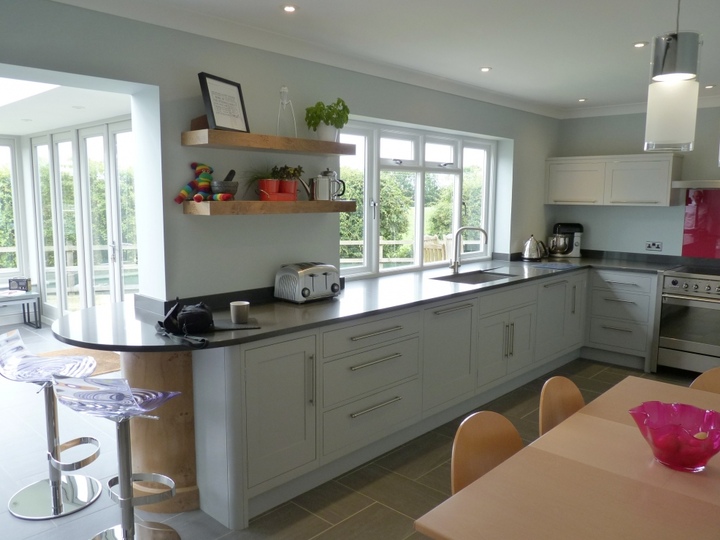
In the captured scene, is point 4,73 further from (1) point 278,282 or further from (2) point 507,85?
(2) point 507,85

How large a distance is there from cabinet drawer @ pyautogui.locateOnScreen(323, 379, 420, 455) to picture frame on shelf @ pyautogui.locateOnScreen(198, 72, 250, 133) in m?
1.54

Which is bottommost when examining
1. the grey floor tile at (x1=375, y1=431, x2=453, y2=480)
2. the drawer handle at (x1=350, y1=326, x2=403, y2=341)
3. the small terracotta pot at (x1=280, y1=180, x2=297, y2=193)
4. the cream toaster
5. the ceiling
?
the grey floor tile at (x1=375, y1=431, x2=453, y2=480)

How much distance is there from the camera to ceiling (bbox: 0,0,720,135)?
263 cm

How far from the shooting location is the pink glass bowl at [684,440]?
5.05 ft

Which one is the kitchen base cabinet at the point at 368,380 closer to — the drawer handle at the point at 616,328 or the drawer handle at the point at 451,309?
the drawer handle at the point at 451,309

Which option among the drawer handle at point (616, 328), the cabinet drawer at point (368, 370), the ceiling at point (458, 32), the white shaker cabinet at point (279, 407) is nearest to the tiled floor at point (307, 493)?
the white shaker cabinet at point (279, 407)

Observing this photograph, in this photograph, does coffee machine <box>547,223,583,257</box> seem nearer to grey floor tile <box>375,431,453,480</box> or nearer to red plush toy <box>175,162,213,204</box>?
grey floor tile <box>375,431,453,480</box>

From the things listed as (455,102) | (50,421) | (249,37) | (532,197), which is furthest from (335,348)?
(532,197)

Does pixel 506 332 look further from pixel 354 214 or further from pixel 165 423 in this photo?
pixel 165 423

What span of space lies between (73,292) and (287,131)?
3.84m

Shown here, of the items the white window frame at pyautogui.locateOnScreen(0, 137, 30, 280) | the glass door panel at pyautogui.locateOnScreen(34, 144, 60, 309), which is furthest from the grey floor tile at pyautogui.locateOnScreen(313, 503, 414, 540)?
the white window frame at pyautogui.locateOnScreen(0, 137, 30, 280)

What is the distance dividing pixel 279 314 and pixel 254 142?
0.89 m

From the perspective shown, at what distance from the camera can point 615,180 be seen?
5.21m

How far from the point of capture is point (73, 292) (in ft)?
19.3
